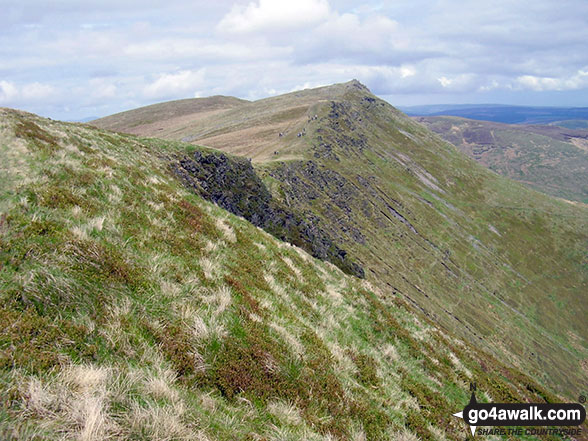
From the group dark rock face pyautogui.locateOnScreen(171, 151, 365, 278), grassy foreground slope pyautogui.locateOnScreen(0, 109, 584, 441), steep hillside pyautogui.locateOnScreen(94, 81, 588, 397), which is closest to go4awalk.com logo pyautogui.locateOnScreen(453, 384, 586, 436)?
grassy foreground slope pyautogui.locateOnScreen(0, 109, 584, 441)

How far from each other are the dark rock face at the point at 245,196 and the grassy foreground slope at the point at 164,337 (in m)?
17.0

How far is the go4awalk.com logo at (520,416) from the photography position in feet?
38.9

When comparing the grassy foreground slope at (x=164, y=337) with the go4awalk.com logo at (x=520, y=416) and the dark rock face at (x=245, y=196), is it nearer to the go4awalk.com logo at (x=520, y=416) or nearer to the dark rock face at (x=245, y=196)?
the go4awalk.com logo at (x=520, y=416)

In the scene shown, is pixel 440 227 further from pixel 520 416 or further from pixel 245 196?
pixel 520 416

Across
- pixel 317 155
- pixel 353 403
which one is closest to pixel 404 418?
pixel 353 403

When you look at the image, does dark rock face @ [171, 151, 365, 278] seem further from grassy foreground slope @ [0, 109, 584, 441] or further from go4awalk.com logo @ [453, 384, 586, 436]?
go4awalk.com logo @ [453, 384, 586, 436]

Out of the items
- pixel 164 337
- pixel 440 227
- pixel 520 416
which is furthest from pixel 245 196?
pixel 440 227

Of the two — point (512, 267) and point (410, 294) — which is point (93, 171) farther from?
point (512, 267)

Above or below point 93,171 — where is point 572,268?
below

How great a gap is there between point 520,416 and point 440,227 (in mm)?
83006

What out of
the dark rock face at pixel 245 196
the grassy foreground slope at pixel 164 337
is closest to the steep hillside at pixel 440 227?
the dark rock face at pixel 245 196

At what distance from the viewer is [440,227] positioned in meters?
90.2

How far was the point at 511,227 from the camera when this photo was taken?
10975 centimetres

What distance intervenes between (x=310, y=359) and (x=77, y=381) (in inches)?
205
